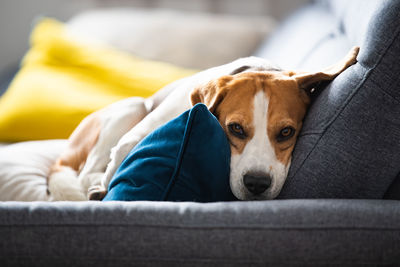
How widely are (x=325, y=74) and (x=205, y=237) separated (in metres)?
0.61

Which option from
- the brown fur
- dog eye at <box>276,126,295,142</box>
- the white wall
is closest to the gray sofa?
dog eye at <box>276,126,295,142</box>

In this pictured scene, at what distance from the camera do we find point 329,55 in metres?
1.67

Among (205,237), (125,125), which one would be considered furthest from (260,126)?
(125,125)

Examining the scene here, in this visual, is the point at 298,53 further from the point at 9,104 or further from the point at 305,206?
the point at 9,104

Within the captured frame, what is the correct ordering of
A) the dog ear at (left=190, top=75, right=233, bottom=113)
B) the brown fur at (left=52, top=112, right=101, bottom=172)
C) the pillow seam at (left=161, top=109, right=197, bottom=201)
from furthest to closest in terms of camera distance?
the brown fur at (left=52, top=112, right=101, bottom=172)
the dog ear at (left=190, top=75, right=233, bottom=113)
the pillow seam at (left=161, top=109, right=197, bottom=201)

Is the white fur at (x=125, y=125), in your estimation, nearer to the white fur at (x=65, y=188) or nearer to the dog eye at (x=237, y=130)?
the white fur at (x=65, y=188)

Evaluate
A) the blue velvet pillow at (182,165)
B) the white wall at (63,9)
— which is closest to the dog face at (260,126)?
the blue velvet pillow at (182,165)

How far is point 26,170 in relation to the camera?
1613mm

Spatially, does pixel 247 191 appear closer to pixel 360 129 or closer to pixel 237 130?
pixel 237 130

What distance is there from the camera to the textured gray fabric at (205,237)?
969 millimetres

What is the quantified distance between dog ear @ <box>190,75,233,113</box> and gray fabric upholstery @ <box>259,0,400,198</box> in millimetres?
289

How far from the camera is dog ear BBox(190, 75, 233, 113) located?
1348mm

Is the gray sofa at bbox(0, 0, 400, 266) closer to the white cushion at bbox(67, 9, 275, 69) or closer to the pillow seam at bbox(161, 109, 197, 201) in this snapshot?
the pillow seam at bbox(161, 109, 197, 201)

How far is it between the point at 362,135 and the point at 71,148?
43.7 inches
